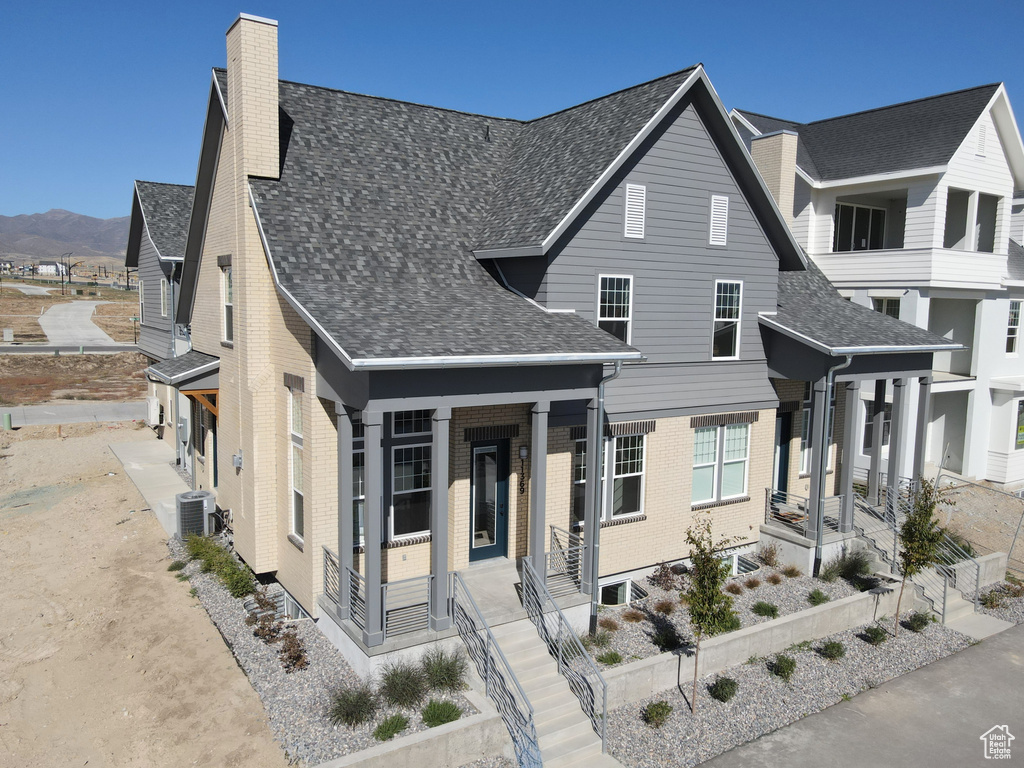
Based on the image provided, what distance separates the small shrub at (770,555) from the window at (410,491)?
27.4ft

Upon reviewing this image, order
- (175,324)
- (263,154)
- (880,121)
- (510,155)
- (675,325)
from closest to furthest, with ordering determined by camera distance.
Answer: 1. (263,154)
2. (675,325)
3. (510,155)
4. (175,324)
5. (880,121)

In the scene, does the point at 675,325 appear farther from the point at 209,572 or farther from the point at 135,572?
the point at 135,572

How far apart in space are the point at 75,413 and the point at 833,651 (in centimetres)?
3524

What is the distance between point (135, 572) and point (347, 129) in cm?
1065

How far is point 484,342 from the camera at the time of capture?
11.8m

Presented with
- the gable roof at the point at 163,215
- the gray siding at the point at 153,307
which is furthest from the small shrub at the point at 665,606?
the gable roof at the point at 163,215

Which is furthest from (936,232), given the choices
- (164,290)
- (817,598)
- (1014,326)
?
(164,290)

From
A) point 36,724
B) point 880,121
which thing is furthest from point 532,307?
point 880,121

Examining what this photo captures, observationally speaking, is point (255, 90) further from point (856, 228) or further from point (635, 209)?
point (856, 228)

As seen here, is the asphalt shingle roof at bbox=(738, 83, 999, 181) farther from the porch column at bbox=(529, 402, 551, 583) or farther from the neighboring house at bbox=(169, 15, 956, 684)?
the porch column at bbox=(529, 402, 551, 583)

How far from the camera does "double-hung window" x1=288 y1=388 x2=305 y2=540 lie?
44.7 ft

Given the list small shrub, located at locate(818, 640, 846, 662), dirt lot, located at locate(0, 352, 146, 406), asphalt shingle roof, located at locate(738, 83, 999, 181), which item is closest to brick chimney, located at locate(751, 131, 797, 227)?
asphalt shingle roof, located at locate(738, 83, 999, 181)

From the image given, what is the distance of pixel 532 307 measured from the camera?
46.6ft

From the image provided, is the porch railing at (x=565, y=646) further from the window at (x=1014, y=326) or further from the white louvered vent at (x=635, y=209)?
the window at (x=1014, y=326)
